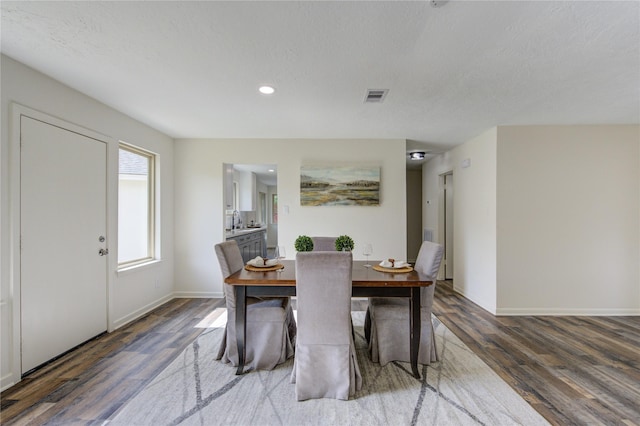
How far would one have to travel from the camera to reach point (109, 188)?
10.8 feet

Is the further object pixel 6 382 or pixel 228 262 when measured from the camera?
pixel 228 262

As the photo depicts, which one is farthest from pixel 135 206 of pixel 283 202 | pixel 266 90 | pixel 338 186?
pixel 338 186

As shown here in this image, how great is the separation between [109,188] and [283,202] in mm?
2195

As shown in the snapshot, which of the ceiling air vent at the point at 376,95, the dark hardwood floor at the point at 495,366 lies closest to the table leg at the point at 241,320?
the dark hardwood floor at the point at 495,366

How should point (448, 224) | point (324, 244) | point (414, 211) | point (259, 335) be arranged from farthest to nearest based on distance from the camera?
point (414, 211) → point (448, 224) → point (324, 244) → point (259, 335)

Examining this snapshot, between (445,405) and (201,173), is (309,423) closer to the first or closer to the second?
(445,405)

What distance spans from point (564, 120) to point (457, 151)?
5.05 ft

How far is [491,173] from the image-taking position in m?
4.02

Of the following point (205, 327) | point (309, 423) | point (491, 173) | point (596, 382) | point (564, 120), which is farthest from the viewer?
point (491, 173)

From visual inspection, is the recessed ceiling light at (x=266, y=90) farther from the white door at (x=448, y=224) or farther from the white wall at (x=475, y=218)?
the white door at (x=448, y=224)

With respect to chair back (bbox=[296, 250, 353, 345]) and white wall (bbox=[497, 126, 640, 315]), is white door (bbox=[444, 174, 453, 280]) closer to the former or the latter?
white wall (bbox=[497, 126, 640, 315])

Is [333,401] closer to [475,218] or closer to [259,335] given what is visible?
[259,335]

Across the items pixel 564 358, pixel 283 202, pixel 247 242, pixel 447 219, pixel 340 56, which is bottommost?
pixel 564 358

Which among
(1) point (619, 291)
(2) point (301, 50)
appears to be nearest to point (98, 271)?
(2) point (301, 50)
